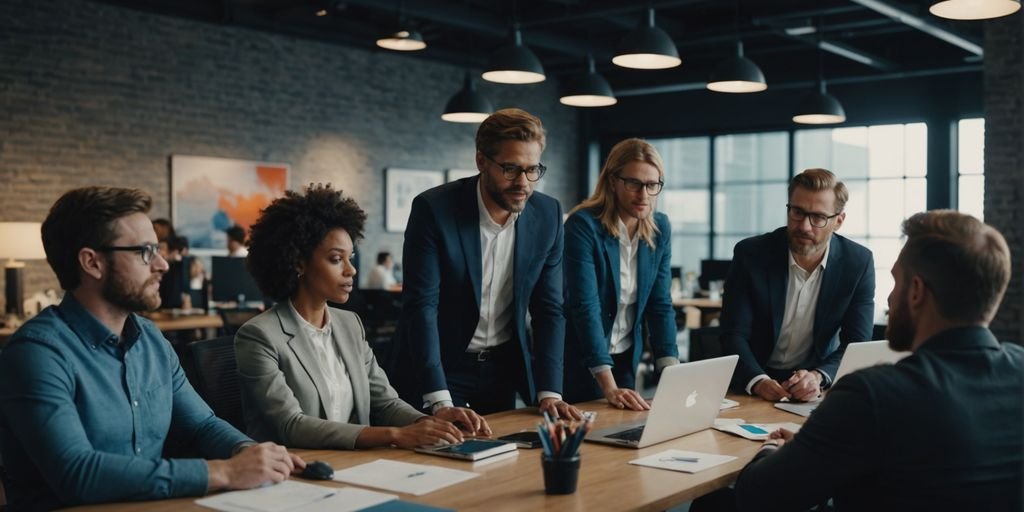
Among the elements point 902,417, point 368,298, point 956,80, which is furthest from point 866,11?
point 902,417

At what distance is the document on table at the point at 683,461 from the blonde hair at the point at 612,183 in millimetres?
1054

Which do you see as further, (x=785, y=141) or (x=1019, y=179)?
(x=785, y=141)

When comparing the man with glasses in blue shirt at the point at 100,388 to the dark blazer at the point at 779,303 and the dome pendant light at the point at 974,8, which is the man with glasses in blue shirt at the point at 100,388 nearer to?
the dark blazer at the point at 779,303

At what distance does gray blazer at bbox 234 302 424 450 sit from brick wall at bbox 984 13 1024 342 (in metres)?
6.36

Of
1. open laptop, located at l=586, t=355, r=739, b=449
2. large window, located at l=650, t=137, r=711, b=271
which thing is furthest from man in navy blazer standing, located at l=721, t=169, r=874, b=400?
large window, located at l=650, t=137, r=711, b=271

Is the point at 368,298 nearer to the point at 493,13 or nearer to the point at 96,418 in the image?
the point at 493,13

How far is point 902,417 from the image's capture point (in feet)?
5.58

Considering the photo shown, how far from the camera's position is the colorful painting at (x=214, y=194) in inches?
372

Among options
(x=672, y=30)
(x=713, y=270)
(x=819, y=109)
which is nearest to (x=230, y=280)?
(x=713, y=270)

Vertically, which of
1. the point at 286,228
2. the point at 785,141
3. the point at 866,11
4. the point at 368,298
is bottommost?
the point at 368,298

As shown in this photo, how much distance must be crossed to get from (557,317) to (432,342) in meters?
0.45

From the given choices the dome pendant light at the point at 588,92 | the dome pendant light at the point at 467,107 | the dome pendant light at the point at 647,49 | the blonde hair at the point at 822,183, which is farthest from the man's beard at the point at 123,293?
the dome pendant light at the point at 467,107

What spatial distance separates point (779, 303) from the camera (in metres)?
3.34

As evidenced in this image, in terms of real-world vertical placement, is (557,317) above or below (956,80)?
below
